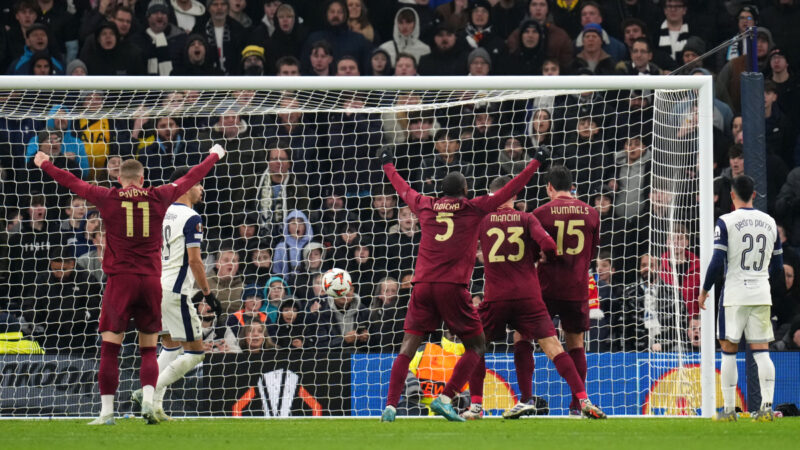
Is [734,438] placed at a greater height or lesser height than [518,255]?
lesser

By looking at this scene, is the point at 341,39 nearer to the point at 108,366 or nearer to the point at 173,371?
the point at 173,371

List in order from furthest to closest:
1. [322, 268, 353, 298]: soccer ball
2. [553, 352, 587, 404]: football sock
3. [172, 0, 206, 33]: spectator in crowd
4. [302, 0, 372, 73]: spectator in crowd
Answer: [172, 0, 206, 33]: spectator in crowd
[302, 0, 372, 73]: spectator in crowd
[322, 268, 353, 298]: soccer ball
[553, 352, 587, 404]: football sock

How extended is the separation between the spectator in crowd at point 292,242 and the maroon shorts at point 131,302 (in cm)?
322

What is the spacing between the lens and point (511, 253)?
29.8ft

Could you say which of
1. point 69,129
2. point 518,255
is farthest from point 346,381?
point 69,129

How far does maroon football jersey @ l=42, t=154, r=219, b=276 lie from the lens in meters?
8.29

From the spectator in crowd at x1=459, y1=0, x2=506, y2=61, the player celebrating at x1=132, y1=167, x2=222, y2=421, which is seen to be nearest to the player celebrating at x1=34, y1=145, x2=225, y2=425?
the player celebrating at x1=132, y1=167, x2=222, y2=421

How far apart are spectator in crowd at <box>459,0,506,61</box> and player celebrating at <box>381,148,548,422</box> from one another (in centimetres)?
541

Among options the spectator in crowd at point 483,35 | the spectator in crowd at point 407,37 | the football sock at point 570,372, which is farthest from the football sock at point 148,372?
the spectator in crowd at point 483,35

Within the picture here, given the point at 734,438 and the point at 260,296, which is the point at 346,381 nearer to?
the point at 260,296

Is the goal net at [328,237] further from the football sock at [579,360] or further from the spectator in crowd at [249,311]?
the football sock at [579,360]

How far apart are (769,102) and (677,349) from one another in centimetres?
403

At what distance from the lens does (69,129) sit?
39.7ft

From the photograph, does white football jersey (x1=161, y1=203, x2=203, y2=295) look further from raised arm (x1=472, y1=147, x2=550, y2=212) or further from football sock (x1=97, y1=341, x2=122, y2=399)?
raised arm (x1=472, y1=147, x2=550, y2=212)
